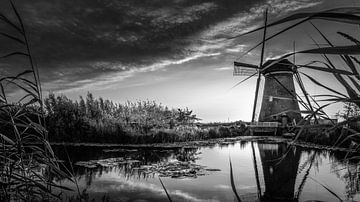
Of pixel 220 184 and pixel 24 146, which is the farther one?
pixel 220 184

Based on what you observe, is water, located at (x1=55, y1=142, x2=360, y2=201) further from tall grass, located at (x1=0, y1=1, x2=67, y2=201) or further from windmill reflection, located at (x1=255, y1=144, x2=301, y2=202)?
tall grass, located at (x1=0, y1=1, x2=67, y2=201)

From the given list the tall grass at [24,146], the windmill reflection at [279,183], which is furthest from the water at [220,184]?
the tall grass at [24,146]

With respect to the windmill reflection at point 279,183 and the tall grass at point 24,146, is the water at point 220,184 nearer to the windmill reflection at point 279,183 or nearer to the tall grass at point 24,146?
the windmill reflection at point 279,183

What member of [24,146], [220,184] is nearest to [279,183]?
[220,184]

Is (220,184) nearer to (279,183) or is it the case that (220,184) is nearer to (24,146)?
(279,183)

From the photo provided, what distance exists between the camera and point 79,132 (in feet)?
52.7

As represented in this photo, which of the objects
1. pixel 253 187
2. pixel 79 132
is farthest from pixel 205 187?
pixel 79 132

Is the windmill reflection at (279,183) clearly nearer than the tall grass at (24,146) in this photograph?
No

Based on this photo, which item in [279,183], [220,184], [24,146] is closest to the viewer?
[24,146]

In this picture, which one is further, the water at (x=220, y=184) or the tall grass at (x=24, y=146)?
the water at (x=220, y=184)

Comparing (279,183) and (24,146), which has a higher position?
(24,146)

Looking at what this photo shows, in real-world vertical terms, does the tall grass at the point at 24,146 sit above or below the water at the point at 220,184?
above

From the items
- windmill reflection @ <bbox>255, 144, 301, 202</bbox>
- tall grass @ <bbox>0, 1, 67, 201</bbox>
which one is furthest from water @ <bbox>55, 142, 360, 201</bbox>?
tall grass @ <bbox>0, 1, 67, 201</bbox>

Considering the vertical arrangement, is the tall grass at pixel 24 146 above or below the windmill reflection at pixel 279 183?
above
